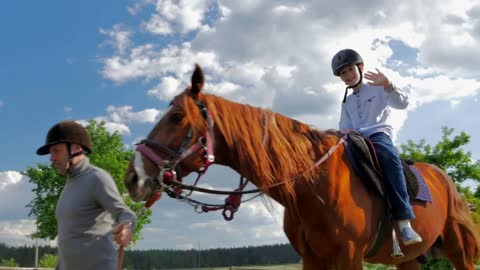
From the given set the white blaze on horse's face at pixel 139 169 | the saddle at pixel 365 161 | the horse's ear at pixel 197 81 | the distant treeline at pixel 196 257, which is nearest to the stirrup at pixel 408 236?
the saddle at pixel 365 161

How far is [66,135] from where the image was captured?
161 inches

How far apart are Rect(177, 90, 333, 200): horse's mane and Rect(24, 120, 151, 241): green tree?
27044 millimetres

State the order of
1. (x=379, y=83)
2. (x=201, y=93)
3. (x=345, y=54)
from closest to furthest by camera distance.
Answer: (x=201, y=93), (x=379, y=83), (x=345, y=54)

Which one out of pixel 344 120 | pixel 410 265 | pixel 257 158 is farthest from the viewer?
pixel 410 265

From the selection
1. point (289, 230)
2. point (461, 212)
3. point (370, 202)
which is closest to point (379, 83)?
point (370, 202)

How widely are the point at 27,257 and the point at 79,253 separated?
46.1 metres

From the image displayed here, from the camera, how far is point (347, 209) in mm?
4523

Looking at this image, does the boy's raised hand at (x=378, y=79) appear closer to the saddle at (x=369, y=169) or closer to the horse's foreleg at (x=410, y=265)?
the saddle at (x=369, y=169)

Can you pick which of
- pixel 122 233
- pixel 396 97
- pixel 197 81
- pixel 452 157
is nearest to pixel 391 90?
pixel 396 97

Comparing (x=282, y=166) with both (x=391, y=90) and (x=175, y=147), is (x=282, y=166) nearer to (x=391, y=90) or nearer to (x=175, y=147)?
(x=175, y=147)

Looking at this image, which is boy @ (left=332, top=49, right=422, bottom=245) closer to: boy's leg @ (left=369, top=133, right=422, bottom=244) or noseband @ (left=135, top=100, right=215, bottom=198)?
boy's leg @ (left=369, top=133, right=422, bottom=244)

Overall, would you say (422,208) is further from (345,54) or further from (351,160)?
(345,54)

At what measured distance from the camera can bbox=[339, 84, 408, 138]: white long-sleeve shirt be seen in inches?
214

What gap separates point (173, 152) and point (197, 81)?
636 mm
